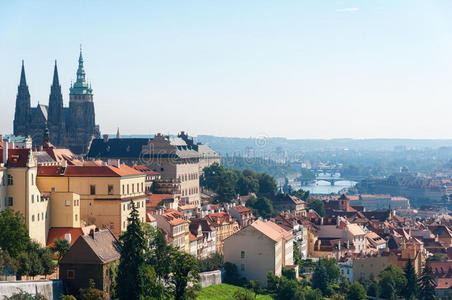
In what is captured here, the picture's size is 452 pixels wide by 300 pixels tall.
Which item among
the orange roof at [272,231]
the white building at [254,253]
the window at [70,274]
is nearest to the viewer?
the window at [70,274]

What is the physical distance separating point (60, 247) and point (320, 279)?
110 feet

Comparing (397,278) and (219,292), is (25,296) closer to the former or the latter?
(219,292)

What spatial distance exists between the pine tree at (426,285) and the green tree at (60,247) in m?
43.3

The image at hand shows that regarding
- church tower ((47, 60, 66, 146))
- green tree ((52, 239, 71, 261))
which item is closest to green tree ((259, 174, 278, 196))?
church tower ((47, 60, 66, 146))

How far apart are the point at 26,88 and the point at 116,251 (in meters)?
138

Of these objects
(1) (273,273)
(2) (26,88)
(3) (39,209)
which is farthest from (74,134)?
(3) (39,209)

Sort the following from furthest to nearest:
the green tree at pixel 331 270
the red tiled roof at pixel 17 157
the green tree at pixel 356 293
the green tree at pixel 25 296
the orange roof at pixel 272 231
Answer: the green tree at pixel 331 270
the green tree at pixel 356 293
the orange roof at pixel 272 231
the red tiled roof at pixel 17 157
the green tree at pixel 25 296

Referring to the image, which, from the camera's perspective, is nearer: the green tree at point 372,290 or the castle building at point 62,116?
the green tree at point 372,290

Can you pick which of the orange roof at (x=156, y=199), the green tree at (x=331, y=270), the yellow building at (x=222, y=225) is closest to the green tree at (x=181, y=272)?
the green tree at (x=331, y=270)

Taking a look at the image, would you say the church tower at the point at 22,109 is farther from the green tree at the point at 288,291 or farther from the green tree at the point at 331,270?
the green tree at the point at 288,291

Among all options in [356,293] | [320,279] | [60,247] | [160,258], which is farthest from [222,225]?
[60,247]

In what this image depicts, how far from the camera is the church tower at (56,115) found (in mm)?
191500

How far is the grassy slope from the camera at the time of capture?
68012mm

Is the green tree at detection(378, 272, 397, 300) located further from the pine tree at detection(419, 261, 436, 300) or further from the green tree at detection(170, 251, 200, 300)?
the green tree at detection(170, 251, 200, 300)
